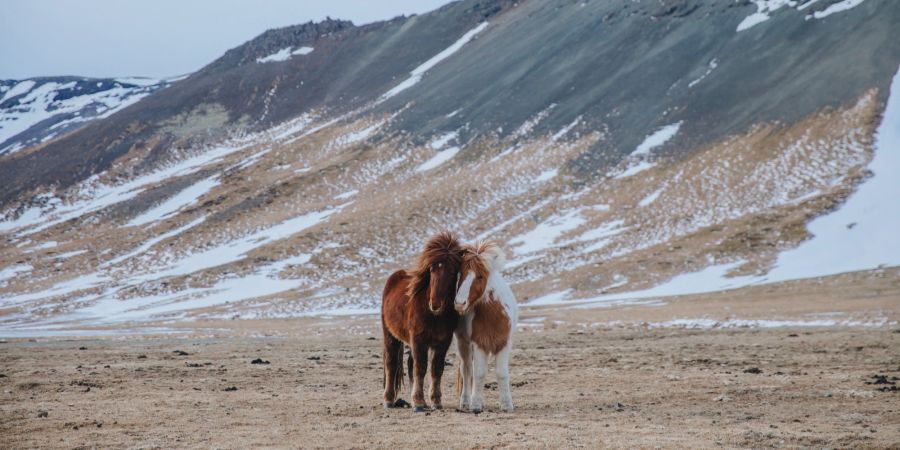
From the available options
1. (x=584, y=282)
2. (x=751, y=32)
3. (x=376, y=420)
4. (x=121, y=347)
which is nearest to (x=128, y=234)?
(x=584, y=282)

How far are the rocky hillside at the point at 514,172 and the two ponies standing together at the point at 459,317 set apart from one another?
36.7 metres

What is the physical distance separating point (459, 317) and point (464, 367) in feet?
2.84

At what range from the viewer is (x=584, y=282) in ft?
174

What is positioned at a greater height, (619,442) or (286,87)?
(286,87)

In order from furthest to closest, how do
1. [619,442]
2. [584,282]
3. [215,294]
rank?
[215,294] → [584,282] → [619,442]

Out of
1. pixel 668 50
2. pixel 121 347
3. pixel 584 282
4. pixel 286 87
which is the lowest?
pixel 584 282

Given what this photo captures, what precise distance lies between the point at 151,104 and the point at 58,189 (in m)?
36.9

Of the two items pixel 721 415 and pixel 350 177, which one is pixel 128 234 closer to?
pixel 350 177

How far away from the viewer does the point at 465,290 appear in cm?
1214

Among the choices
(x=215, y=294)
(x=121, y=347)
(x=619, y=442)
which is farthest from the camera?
(x=215, y=294)

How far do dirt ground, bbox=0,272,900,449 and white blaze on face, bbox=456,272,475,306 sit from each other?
5.75 ft

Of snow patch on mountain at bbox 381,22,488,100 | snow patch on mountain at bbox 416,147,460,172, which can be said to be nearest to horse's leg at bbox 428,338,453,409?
snow patch on mountain at bbox 416,147,460,172

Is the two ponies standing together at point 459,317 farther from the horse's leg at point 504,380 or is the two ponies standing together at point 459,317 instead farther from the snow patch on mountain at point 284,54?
the snow patch on mountain at point 284,54

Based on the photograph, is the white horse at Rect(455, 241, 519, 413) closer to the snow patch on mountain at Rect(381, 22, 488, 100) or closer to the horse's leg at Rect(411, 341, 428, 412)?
the horse's leg at Rect(411, 341, 428, 412)
